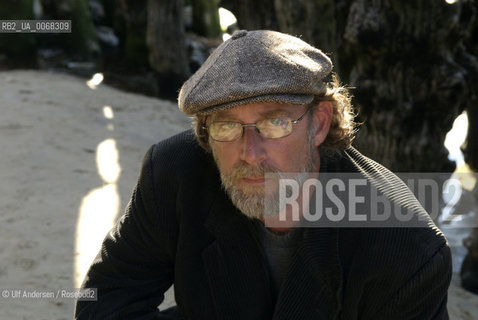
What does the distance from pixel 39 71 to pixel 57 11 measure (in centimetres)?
157

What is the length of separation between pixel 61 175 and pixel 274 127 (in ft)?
11.4

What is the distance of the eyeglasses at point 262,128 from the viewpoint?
212cm

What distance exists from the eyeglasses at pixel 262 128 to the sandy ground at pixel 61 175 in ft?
5.44

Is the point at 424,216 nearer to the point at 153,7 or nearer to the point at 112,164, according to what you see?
the point at 112,164

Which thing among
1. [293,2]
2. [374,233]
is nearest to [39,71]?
[293,2]

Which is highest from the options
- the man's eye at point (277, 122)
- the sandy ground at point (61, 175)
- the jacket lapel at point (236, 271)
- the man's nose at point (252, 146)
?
the man's eye at point (277, 122)

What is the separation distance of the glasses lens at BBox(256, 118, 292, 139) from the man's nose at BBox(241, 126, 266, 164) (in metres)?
0.02

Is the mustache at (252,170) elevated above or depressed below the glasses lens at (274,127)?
below

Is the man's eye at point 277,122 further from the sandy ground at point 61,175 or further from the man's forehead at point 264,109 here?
the sandy ground at point 61,175

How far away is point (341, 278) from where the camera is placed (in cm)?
210

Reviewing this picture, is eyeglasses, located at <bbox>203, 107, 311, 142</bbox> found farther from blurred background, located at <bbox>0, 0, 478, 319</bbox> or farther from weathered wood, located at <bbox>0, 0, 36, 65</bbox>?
weathered wood, located at <bbox>0, 0, 36, 65</bbox>

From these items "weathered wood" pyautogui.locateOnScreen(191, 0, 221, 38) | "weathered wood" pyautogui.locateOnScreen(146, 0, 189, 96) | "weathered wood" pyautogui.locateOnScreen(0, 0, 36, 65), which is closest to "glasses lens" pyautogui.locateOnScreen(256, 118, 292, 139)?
"weathered wood" pyautogui.locateOnScreen(146, 0, 189, 96)

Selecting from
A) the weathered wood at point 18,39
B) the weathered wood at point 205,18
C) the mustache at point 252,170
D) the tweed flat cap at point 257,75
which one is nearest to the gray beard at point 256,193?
the mustache at point 252,170

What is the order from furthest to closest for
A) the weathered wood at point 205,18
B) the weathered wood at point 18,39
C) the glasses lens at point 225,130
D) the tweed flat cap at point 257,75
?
the weathered wood at point 205,18
the weathered wood at point 18,39
the glasses lens at point 225,130
the tweed flat cap at point 257,75
